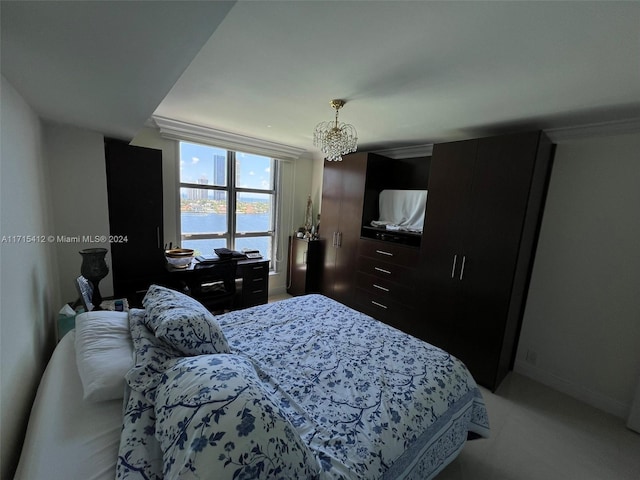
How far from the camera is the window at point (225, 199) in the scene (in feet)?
10.5

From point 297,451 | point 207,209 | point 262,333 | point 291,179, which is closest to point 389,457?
point 297,451

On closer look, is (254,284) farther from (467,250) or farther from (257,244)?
(467,250)

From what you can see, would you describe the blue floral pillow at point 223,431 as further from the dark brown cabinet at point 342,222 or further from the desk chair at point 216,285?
the dark brown cabinet at point 342,222

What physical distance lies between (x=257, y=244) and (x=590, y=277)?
3.80 meters

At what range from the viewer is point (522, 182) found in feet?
6.78

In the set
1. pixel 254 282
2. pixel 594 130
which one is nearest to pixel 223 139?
pixel 254 282

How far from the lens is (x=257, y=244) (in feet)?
13.1

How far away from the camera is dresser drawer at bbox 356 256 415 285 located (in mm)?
2902

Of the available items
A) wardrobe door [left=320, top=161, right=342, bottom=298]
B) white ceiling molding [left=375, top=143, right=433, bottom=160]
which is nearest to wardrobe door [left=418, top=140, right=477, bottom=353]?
white ceiling molding [left=375, top=143, right=433, bottom=160]

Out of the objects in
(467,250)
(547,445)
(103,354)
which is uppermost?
(467,250)

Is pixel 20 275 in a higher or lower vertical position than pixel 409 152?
lower

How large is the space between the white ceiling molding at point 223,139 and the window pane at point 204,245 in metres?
1.26

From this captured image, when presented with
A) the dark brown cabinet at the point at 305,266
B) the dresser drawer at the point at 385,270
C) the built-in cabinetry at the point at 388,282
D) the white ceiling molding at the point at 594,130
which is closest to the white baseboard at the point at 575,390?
the built-in cabinetry at the point at 388,282

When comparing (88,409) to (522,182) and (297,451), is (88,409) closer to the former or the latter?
(297,451)
